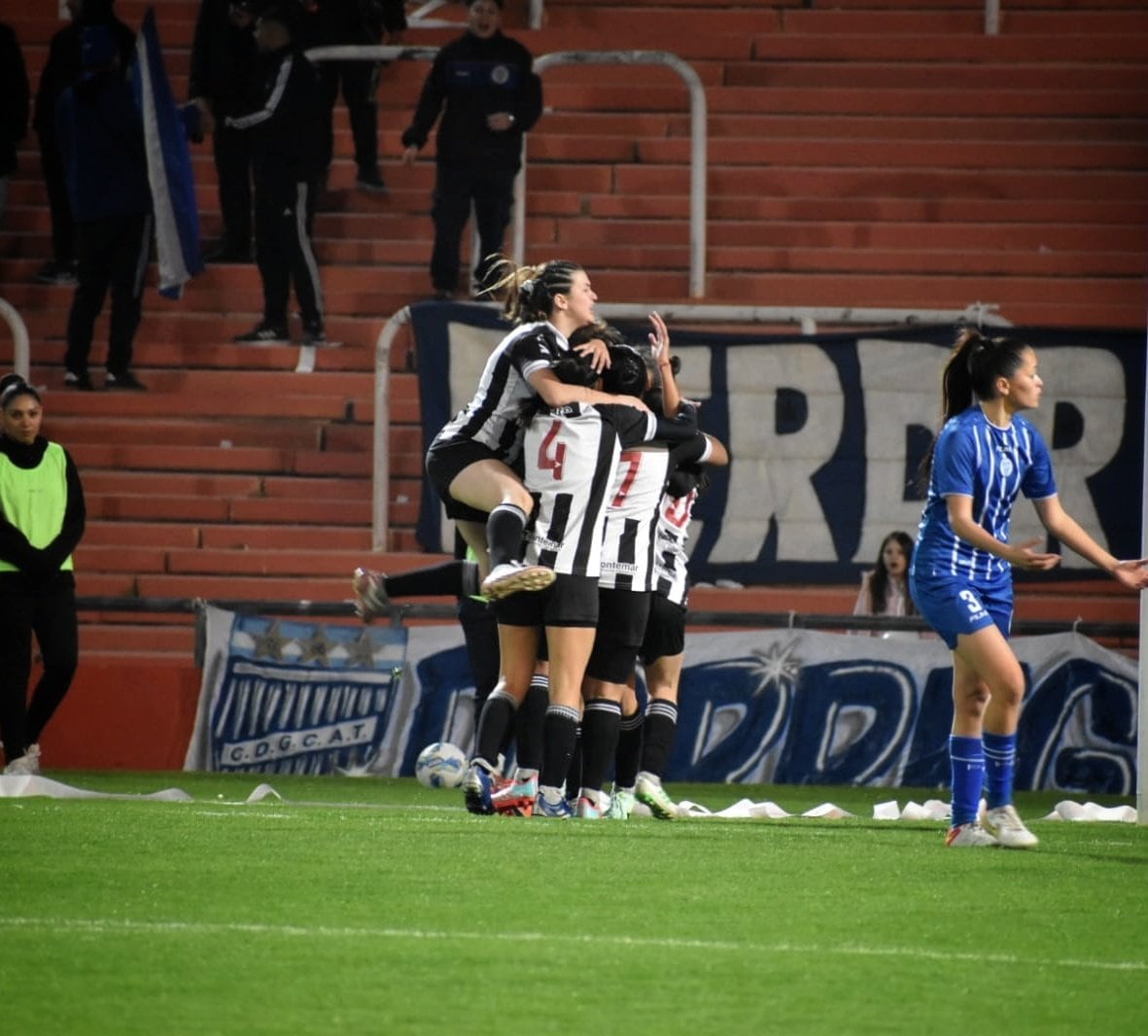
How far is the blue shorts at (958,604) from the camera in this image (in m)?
7.55

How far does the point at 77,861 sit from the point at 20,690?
192 inches

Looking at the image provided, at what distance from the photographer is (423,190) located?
1836 centimetres

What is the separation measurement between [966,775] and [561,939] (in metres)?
2.89

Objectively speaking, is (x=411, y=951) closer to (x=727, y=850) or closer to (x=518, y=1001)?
(x=518, y=1001)

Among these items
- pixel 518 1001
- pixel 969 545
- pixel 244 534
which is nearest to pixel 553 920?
pixel 518 1001

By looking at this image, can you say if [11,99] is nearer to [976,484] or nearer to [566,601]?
[566,601]

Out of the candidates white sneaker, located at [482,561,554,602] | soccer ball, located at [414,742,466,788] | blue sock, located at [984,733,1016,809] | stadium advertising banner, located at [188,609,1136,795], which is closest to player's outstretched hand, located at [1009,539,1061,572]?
blue sock, located at [984,733,1016,809]

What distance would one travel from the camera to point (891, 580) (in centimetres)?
1380

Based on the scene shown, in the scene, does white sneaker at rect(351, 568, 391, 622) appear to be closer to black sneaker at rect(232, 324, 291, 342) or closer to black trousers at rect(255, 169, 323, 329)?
black trousers at rect(255, 169, 323, 329)

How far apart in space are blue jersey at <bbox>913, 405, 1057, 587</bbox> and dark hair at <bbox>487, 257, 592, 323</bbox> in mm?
1634

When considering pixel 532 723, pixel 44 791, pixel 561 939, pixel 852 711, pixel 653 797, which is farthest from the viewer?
pixel 852 711

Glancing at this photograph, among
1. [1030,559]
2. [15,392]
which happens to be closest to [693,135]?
[15,392]

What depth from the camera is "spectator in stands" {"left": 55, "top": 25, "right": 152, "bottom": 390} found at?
1612 centimetres

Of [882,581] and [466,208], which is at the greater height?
[466,208]
